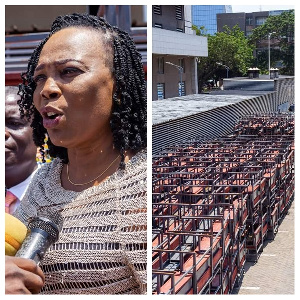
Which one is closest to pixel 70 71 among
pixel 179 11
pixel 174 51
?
pixel 179 11

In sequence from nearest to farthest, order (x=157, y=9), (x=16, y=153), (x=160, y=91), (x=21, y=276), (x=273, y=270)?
(x=21, y=276) → (x=16, y=153) → (x=157, y=9) → (x=160, y=91) → (x=273, y=270)

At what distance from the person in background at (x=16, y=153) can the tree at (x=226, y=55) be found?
1.02 m

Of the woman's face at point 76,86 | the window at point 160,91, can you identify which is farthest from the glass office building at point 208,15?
the woman's face at point 76,86

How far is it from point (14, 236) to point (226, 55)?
150cm

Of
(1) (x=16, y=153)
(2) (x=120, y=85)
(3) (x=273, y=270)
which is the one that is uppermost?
(2) (x=120, y=85)

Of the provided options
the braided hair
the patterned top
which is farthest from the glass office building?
the patterned top

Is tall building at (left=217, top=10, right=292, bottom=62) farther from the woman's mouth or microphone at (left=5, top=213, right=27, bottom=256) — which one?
microphone at (left=5, top=213, right=27, bottom=256)

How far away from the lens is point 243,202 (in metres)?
4.02

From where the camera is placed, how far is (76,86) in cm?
172

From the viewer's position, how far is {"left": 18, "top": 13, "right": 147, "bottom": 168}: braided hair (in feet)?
5.68

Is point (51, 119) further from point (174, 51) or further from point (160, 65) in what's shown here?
point (174, 51)

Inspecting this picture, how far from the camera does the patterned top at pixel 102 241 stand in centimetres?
171

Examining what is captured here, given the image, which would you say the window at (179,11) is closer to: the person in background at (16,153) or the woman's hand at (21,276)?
the person in background at (16,153)

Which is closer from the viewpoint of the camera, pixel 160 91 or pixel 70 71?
pixel 70 71
